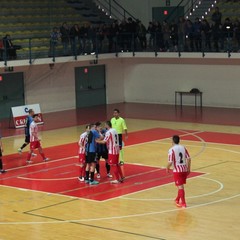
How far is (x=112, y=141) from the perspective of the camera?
23281mm

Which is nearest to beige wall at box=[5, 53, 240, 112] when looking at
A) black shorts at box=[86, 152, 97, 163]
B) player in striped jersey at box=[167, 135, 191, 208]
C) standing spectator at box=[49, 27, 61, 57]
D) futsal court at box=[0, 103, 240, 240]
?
standing spectator at box=[49, 27, 61, 57]

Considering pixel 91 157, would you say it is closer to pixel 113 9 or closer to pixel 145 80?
pixel 145 80

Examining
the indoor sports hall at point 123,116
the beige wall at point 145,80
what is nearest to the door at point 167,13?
the indoor sports hall at point 123,116

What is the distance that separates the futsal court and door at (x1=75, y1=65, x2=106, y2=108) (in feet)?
28.5

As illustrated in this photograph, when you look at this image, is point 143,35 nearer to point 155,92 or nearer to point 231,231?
point 155,92

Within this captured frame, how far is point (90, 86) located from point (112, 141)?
2237 cm

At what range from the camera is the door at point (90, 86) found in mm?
44875

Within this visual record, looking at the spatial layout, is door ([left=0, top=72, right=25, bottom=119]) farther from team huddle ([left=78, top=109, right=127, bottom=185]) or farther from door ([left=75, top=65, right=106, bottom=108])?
team huddle ([left=78, top=109, right=127, bottom=185])

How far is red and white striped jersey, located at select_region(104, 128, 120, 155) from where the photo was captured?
2323 centimetres

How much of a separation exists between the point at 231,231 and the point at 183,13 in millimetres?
30115

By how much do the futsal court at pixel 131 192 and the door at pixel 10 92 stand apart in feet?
16.6

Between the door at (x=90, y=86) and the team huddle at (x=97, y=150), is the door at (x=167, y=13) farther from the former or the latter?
the team huddle at (x=97, y=150)

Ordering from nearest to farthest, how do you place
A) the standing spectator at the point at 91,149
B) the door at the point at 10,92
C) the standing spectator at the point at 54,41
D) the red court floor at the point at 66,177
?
1. the red court floor at the point at 66,177
2. the standing spectator at the point at 91,149
3. the standing spectator at the point at 54,41
4. the door at the point at 10,92

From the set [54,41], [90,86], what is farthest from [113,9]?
[54,41]
